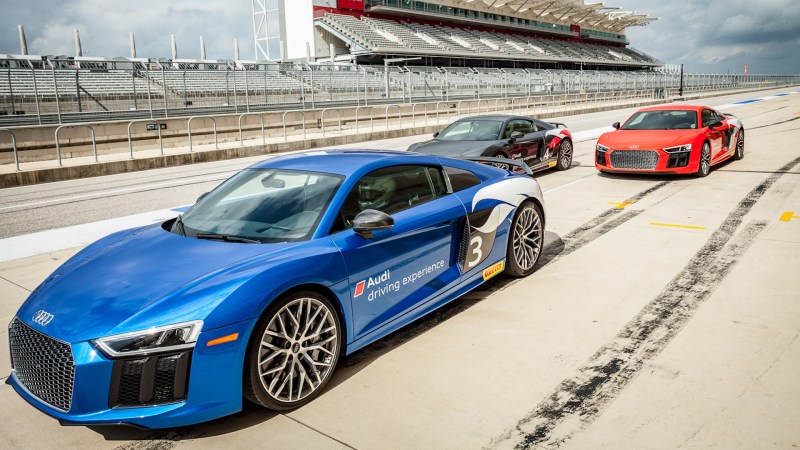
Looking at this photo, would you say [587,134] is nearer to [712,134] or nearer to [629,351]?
[712,134]

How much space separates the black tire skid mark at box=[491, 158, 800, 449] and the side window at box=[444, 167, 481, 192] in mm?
1663

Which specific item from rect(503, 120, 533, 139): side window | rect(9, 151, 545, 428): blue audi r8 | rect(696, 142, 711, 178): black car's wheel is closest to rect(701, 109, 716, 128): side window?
rect(696, 142, 711, 178): black car's wheel

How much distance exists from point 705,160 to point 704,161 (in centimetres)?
6

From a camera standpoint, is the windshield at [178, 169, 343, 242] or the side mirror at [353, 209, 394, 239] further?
the windshield at [178, 169, 343, 242]

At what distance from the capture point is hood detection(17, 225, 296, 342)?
9.93 feet

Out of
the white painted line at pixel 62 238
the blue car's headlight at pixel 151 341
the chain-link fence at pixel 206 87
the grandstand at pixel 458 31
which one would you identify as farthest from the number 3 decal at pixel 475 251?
the grandstand at pixel 458 31

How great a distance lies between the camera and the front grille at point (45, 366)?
9.74ft

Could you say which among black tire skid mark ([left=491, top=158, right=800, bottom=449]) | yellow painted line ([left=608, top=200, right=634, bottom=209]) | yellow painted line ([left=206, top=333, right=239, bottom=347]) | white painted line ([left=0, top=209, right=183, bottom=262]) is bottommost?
black tire skid mark ([left=491, top=158, right=800, bottom=449])

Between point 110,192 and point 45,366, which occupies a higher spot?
point 45,366

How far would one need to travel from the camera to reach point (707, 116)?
1209 cm

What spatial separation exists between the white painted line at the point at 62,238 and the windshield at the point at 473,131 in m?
5.23

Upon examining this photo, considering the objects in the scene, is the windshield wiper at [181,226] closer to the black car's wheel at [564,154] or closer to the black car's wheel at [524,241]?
the black car's wheel at [524,241]

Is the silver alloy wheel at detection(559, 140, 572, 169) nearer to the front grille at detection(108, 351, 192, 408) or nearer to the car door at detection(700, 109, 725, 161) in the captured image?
the car door at detection(700, 109, 725, 161)

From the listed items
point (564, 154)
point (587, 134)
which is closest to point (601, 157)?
point (564, 154)
